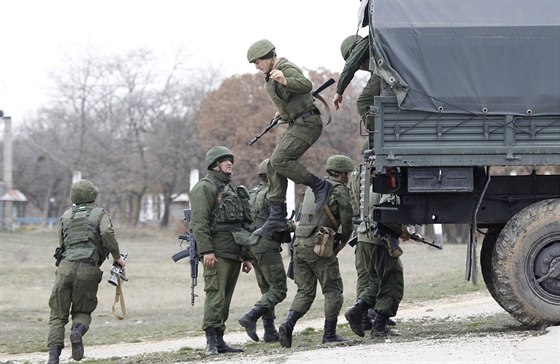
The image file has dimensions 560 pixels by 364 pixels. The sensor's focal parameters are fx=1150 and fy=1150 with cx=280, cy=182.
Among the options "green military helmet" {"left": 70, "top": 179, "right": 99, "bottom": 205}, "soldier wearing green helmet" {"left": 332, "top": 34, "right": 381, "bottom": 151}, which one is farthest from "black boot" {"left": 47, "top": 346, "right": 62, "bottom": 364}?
"soldier wearing green helmet" {"left": 332, "top": 34, "right": 381, "bottom": 151}

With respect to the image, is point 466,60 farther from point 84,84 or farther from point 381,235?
point 84,84

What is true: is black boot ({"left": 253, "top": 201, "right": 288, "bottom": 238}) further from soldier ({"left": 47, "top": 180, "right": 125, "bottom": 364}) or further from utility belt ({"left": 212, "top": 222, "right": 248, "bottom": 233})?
soldier ({"left": 47, "top": 180, "right": 125, "bottom": 364})

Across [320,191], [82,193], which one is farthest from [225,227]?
[82,193]

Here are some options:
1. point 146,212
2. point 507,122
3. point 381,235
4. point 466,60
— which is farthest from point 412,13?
point 146,212

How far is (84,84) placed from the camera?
7744cm

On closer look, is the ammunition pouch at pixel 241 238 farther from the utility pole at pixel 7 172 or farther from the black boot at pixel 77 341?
the utility pole at pixel 7 172

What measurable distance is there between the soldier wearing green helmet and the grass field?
5345 millimetres

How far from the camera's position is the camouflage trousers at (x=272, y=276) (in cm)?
1309

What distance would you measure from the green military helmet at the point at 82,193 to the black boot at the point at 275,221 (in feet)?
6.63

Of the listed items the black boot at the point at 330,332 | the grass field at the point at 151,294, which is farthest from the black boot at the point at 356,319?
the grass field at the point at 151,294

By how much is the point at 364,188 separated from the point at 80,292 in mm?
3315

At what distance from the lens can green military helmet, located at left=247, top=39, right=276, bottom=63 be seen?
456 inches

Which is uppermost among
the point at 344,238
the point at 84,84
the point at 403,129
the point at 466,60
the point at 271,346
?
the point at 84,84

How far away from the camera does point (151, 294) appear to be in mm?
23234
